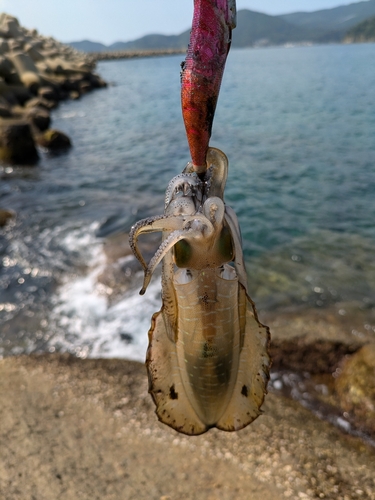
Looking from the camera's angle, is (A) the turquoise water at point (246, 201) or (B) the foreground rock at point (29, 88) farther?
(B) the foreground rock at point (29, 88)

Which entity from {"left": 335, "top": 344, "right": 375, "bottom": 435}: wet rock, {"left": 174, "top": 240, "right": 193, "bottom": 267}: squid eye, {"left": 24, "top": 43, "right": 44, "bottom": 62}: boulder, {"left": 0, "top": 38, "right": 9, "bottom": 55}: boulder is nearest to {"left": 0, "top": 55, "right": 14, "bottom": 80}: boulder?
{"left": 0, "top": 38, "right": 9, "bottom": 55}: boulder

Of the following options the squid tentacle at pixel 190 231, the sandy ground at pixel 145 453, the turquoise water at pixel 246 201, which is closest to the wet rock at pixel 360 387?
the sandy ground at pixel 145 453

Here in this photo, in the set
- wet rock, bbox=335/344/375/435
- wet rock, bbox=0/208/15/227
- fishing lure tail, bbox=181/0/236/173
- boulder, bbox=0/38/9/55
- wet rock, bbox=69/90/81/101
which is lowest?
wet rock, bbox=69/90/81/101

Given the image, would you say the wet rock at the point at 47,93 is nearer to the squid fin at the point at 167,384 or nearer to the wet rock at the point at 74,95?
the wet rock at the point at 74,95

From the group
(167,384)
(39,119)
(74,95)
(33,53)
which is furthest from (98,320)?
(33,53)

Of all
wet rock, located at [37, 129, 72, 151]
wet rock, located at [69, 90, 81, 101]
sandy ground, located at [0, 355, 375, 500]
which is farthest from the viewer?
wet rock, located at [69, 90, 81, 101]

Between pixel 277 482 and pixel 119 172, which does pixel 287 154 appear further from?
pixel 277 482

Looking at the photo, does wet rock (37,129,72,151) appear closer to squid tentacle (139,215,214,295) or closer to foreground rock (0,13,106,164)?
foreground rock (0,13,106,164)
